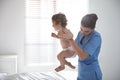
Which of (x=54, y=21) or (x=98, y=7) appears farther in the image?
(x=98, y=7)

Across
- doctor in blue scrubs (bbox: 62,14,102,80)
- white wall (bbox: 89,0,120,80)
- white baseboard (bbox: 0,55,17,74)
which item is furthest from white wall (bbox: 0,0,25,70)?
doctor in blue scrubs (bbox: 62,14,102,80)

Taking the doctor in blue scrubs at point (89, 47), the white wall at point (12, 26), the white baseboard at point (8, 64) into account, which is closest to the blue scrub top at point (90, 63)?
the doctor in blue scrubs at point (89, 47)

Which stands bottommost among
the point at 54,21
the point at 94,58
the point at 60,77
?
the point at 60,77

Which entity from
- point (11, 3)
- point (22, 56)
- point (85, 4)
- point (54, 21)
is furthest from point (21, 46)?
point (54, 21)

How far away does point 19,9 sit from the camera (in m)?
3.58

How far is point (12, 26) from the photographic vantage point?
141 inches

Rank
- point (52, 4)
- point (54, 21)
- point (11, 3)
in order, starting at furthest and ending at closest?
point (52, 4) < point (11, 3) < point (54, 21)

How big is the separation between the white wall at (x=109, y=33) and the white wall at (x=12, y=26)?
104cm

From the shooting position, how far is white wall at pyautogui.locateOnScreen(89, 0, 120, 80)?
3727mm

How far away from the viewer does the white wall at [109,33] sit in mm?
3727

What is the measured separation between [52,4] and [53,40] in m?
0.54

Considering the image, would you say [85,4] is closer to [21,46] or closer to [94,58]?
[21,46]

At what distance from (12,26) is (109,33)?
1.42 meters

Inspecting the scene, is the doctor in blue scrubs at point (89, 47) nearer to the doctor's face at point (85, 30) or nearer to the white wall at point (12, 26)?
the doctor's face at point (85, 30)
